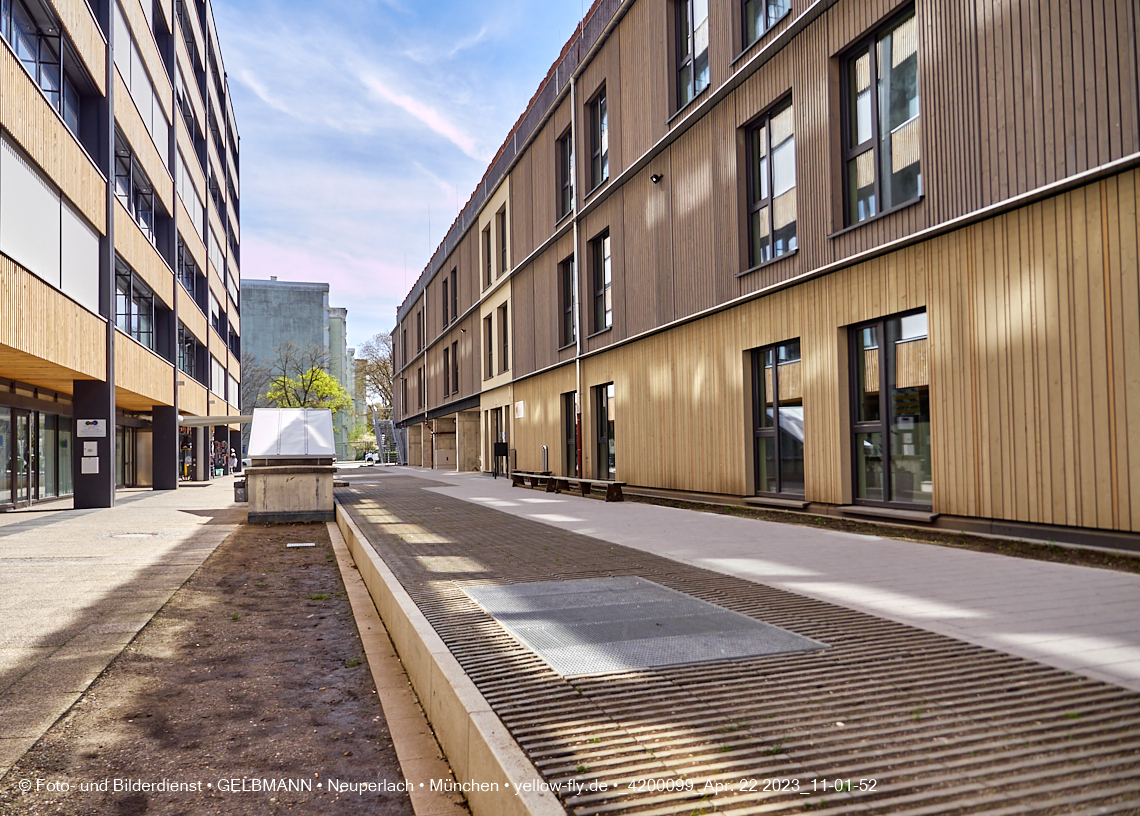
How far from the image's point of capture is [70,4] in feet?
53.4

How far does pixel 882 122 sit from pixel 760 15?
390 centimetres

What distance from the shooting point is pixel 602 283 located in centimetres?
2073

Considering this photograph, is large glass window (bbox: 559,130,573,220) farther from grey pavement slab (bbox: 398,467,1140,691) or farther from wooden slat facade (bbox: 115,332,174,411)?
grey pavement slab (bbox: 398,467,1140,691)

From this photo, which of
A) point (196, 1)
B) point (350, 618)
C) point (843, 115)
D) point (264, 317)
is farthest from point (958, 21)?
point (264, 317)

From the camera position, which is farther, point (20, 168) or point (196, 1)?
point (196, 1)

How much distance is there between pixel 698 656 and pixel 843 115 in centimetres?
967

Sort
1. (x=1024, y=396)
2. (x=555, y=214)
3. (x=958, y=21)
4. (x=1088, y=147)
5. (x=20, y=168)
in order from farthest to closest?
(x=555, y=214) < (x=20, y=168) < (x=958, y=21) < (x=1024, y=396) < (x=1088, y=147)

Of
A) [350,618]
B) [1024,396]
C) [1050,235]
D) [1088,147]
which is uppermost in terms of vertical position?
[1088,147]

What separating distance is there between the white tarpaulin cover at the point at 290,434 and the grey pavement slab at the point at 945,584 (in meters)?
9.13

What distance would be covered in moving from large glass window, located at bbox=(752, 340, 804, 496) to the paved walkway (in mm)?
8488

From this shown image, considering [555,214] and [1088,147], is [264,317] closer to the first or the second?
[555,214]

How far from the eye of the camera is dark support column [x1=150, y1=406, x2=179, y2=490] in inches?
1070

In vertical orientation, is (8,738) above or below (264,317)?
below

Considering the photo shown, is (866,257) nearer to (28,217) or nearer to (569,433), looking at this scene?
(569,433)
